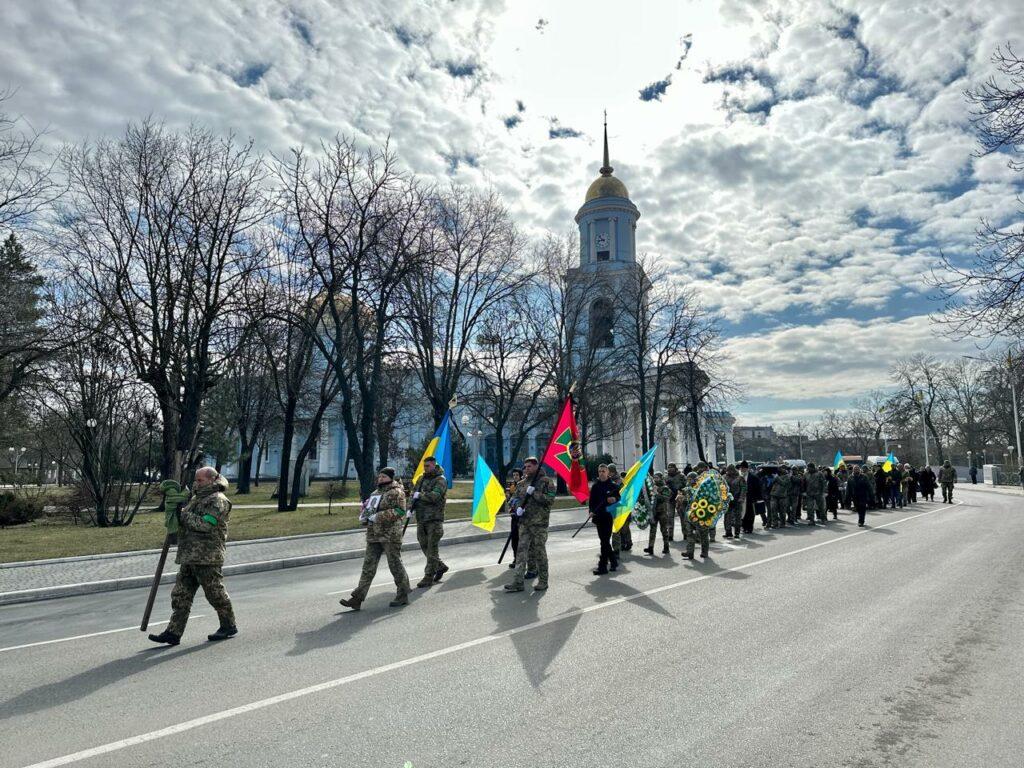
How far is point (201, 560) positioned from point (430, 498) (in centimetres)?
383

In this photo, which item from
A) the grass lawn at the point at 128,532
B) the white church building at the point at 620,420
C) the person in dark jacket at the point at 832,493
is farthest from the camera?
the white church building at the point at 620,420

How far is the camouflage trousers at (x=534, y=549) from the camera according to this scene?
891 cm

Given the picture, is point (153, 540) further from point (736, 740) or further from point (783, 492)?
point (783, 492)

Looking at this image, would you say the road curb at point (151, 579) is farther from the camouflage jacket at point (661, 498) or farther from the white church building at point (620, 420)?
the white church building at point (620, 420)

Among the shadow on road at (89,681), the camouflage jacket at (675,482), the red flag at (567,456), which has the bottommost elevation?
the shadow on road at (89,681)

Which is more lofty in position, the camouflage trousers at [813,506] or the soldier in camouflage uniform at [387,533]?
the soldier in camouflage uniform at [387,533]

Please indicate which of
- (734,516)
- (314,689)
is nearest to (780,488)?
(734,516)

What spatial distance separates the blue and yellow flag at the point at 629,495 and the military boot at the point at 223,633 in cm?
588

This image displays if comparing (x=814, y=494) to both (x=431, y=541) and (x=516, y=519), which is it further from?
(x=431, y=541)

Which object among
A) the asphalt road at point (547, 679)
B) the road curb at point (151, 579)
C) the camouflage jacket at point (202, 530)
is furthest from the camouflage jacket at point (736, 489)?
the camouflage jacket at point (202, 530)

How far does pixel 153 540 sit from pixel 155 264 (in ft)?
31.1

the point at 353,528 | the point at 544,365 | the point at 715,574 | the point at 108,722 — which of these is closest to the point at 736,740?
the point at 108,722

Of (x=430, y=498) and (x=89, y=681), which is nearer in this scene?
(x=89, y=681)

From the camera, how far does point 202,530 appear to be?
21.6ft
